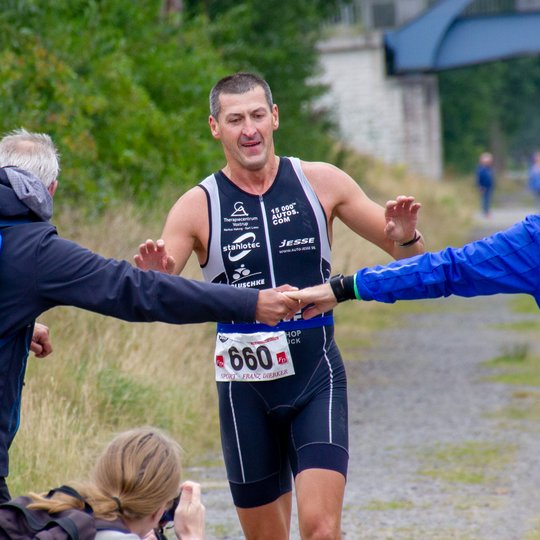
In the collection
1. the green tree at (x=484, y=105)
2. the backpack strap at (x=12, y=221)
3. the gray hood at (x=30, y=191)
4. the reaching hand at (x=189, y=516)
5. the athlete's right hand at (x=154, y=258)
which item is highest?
the gray hood at (x=30, y=191)

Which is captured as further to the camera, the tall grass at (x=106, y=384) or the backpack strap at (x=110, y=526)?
the tall grass at (x=106, y=384)

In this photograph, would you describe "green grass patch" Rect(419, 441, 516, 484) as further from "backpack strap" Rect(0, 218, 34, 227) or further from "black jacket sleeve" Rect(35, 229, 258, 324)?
"backpack strap" Rect(0, 218, 34, 227)

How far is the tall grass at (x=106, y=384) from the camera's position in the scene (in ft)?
25.3

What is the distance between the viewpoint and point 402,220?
19.5ft

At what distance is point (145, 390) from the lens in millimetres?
9609

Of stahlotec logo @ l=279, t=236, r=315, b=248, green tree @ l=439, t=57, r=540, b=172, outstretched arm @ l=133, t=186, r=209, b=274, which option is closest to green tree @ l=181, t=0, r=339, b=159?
outstretched arm @ l=133, t=186, r=209, b=274

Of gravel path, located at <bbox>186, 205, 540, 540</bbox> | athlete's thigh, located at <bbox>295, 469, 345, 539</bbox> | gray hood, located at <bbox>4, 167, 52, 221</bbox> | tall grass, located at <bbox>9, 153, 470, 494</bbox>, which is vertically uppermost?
gray hood, located at <bbox>4, 167, 52, 221</bbox>

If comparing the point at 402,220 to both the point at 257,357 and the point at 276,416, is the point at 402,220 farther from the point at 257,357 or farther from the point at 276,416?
the point at 276,416

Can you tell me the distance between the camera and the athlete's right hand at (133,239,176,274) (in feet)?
18.1

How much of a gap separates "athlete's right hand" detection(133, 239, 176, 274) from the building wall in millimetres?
44646

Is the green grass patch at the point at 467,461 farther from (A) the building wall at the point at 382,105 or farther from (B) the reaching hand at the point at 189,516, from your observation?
(A) the building wall at the point at 382,105

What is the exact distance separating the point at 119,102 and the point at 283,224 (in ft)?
32.9

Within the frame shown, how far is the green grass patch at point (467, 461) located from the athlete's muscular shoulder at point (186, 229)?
3853mm

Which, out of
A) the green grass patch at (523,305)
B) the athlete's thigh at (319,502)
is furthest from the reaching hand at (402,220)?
the green grass patch at (523,305)
